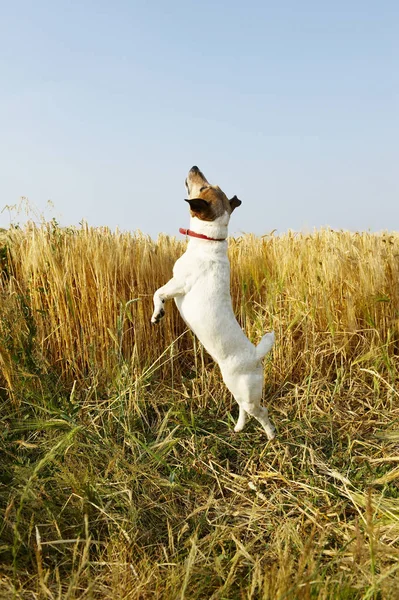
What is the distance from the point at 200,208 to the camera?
2.02m

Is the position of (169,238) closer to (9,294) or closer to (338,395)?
(9,294)

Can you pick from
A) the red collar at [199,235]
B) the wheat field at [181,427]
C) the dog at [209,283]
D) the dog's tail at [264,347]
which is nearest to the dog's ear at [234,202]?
the dog at [209,283]

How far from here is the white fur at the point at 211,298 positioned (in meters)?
2.09

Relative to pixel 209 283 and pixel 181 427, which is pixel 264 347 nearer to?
pixel 209 283

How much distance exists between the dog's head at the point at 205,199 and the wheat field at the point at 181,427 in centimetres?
72

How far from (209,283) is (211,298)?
6 cm

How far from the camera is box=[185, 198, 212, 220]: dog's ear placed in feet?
6.49

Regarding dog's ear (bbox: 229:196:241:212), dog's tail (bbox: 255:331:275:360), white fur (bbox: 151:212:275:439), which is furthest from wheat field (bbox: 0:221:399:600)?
dog's ear (bbox: 229:196:241:212)

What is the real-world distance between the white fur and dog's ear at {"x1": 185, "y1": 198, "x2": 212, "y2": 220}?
34 millimetres

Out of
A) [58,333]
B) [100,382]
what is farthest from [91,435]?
[58,333]

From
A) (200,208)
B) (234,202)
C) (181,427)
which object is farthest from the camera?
(181,427)

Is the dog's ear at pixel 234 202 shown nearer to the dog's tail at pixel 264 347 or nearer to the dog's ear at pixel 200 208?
the dog's ear at pixel 200 208

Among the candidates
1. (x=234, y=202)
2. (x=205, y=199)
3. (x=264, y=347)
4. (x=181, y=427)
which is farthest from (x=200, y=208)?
(x=181, y=427)

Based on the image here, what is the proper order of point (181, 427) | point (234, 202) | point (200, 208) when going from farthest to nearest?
point (181, 427) → point (234, 202) → point (200, 208)
